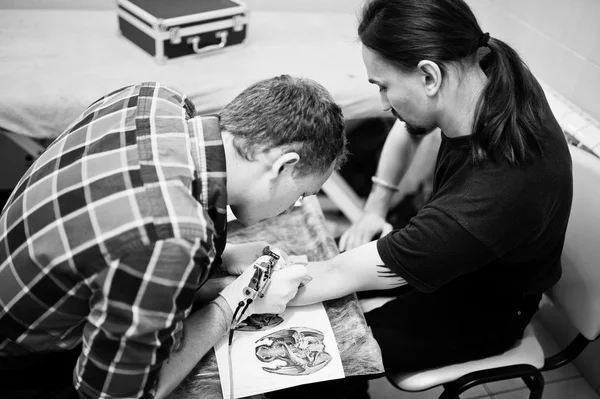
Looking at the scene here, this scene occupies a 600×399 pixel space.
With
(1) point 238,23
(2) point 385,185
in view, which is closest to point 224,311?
(2) point 385,185

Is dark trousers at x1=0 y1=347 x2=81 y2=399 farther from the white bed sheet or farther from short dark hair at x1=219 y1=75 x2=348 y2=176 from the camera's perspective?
the white bed sheet

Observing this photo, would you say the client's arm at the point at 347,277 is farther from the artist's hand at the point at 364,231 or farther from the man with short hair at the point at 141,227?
the artist's hand at the point at 364,231

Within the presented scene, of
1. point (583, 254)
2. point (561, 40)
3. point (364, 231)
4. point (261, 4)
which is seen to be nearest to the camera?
point (583, 254)

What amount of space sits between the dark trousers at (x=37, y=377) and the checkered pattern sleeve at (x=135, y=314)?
165 millimetres

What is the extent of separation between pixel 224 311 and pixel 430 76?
2.10 feet

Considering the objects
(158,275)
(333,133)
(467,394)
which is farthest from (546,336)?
(158,275)

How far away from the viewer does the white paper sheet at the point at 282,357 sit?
102 cm

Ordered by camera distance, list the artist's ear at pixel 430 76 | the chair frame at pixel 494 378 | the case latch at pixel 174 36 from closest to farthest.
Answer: the artist's ear at pixel 430 76
the chair frame at pixel 494 378
the case latch at pixel 174 36

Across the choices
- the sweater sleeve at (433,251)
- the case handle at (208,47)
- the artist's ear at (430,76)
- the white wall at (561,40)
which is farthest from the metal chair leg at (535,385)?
the case handle at (208,47)

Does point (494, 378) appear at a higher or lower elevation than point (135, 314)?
lower

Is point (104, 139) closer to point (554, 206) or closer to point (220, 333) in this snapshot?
point (220, 333)

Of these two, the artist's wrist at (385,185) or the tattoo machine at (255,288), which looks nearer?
the tattoo machine at (255,288)

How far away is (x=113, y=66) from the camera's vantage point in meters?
1.87

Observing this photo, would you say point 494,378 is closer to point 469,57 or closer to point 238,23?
point 469,57
